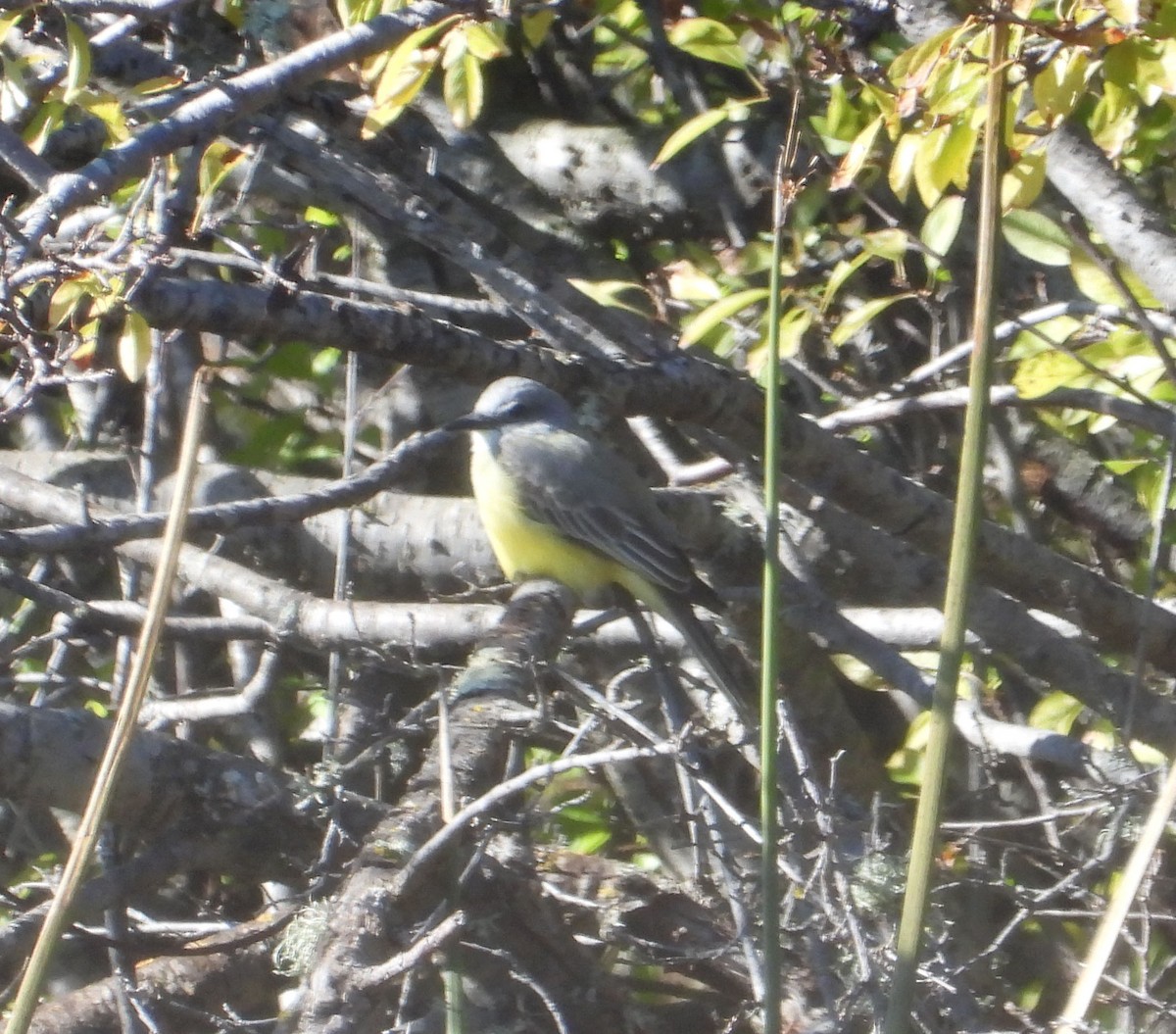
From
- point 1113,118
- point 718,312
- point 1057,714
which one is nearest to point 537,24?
point 718,312

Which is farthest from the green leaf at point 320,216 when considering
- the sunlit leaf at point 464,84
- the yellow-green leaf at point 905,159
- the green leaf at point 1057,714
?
the green leaf at point 1057,714

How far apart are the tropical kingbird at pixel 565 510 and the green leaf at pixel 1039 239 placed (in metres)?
1.15

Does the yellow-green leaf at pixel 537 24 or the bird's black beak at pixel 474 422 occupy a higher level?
the yellow-green leaf at pixel 537 24

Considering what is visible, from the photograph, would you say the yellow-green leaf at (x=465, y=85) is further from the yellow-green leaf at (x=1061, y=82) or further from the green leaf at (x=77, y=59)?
the yellow-green leaf at (x=1061, y=82)

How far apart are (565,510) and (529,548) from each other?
0.93 ft

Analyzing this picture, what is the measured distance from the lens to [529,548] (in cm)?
414

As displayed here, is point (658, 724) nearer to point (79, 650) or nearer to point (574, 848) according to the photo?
point (574, 848)

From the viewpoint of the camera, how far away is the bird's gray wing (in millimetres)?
3955

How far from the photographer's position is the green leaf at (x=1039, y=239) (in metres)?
3.11

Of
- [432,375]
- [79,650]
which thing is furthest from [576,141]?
[79,650]

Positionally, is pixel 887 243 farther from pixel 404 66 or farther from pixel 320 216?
pixel 320 216

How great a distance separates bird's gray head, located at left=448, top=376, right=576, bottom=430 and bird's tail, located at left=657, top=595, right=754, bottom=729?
82 centimetres

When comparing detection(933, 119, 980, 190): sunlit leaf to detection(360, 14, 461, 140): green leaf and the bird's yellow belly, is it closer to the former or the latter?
detection(360, 14, 461, 140): green leaf

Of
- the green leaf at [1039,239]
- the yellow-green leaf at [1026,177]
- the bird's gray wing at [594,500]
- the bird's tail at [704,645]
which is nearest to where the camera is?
the yellow-green leaf at [1026,177]
